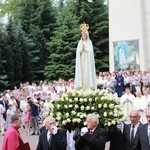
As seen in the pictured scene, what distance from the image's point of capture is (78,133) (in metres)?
9.60

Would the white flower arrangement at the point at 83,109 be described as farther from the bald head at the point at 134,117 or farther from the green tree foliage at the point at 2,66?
the green tree foliage at the point at 2,66

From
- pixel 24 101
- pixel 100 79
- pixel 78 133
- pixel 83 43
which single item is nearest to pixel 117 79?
pixel 100 79

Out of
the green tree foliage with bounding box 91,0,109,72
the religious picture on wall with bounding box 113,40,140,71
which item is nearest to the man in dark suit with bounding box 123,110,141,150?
the religious picture on wall with bounding box 113,40,140,71

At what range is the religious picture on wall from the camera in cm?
3875

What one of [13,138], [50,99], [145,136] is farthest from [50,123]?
[50,99]

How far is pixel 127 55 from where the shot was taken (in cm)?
3894

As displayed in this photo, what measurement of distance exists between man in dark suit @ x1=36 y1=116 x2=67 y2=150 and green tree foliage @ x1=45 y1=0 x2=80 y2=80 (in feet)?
123

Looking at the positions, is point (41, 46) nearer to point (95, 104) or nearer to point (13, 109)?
point (13, 109)

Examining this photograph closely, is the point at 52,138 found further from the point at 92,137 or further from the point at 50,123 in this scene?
the point at 92,137

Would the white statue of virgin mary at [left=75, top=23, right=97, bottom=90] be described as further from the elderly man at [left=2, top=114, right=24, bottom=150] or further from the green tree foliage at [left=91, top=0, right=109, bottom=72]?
the green tree foliage at [left=91, top=0, right=109, bottom=72]

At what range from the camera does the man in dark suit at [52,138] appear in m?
9.40

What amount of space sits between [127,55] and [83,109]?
27.4 metres

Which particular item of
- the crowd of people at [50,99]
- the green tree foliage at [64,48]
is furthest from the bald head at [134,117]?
the green tree foliage at [64,48]

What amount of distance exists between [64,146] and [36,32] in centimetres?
4238
